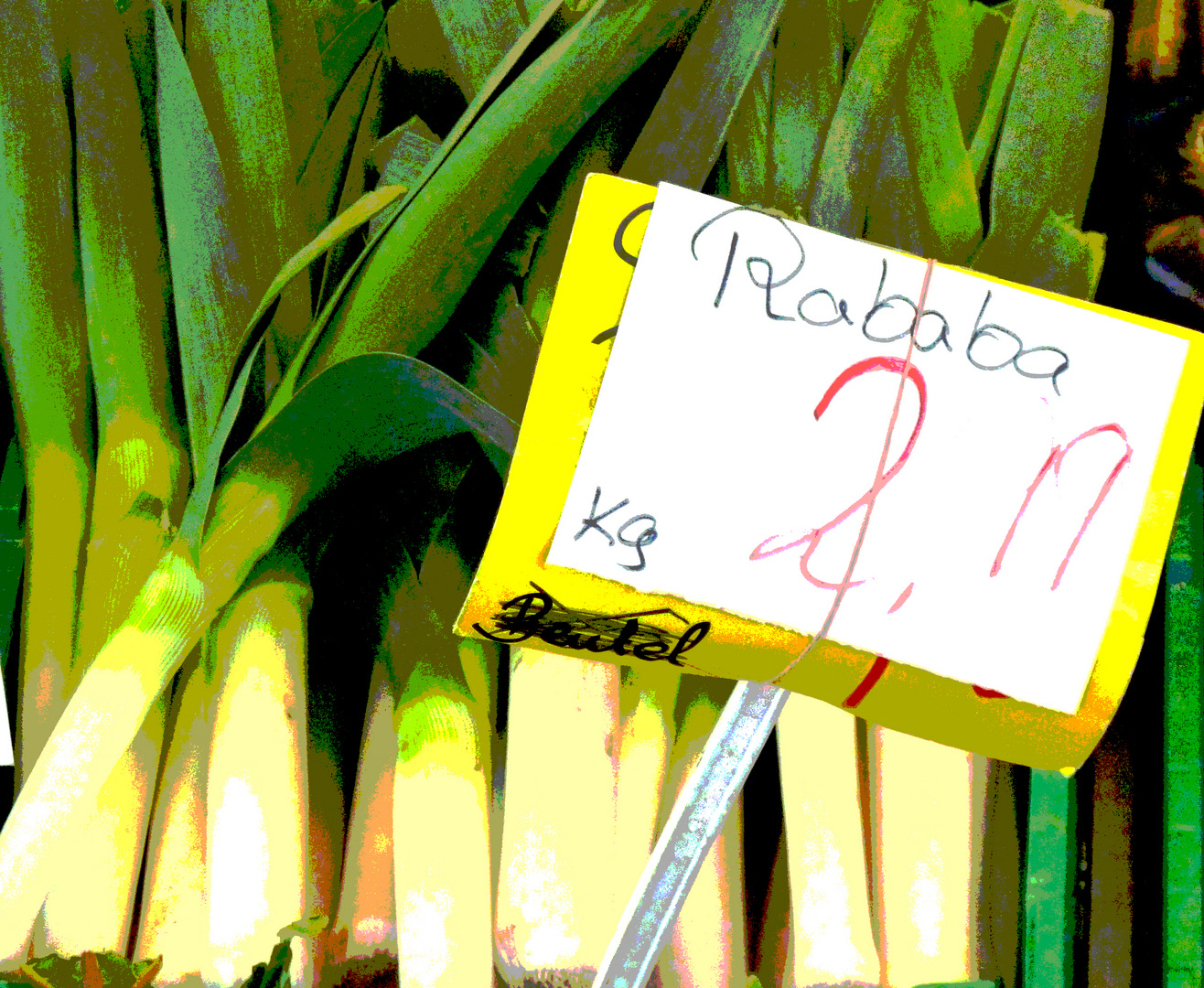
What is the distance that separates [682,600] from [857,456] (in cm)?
11

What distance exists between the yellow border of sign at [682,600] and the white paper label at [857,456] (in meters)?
0.01

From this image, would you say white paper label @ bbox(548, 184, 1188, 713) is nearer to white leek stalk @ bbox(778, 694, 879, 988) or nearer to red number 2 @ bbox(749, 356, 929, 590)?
red number 2 @ bbox(749, 356, 929, 590)

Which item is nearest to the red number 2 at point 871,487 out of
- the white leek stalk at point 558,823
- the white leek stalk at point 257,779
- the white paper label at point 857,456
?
the white paper label at point 857,456

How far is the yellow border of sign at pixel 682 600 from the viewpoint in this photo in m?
0.43

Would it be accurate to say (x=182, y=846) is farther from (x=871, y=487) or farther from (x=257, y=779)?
(x=871, y=487)

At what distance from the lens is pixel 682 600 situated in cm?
44

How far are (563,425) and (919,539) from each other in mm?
188

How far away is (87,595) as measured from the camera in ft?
1.89

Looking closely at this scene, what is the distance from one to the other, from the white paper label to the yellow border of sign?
1 cm

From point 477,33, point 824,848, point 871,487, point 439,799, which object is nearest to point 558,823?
point 439,799

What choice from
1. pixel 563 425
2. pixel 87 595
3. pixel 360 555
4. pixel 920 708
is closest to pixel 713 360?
Result: pixel 563 425

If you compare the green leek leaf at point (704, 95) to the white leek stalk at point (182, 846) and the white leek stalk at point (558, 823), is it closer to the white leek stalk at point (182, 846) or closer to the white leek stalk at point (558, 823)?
the white leek stalk at point (558, 823)

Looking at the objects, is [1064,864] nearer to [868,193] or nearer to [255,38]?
[868,193]

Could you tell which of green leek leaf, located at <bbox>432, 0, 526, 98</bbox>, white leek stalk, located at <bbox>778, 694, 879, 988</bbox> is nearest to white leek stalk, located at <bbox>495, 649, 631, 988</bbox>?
white leek stalk, located at <bbox>778, 694, 879, 988</bbox>
